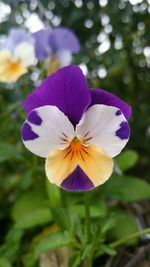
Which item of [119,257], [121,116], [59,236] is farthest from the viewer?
[119,257]

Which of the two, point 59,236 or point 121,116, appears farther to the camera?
point 59,236

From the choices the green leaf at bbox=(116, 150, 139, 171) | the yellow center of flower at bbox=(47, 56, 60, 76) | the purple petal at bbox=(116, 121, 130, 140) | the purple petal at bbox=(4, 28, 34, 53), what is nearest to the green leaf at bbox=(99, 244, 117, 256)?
the purple petal at bbox=(116, 121, 130, 140)

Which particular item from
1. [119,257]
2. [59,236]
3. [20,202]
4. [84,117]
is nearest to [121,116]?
[84,117]

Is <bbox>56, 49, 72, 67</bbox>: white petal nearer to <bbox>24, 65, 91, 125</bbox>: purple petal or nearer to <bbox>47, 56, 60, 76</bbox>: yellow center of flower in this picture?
<bbox>47, 56, 60, 76</bbox>: yellow center of flower

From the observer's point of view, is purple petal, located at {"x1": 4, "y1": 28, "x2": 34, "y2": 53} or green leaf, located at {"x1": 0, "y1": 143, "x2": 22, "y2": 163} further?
purple petal, located at {"x1": 4, "y1": 28, "x2": 34, "y2": 53}

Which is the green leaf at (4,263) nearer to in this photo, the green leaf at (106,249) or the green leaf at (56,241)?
Answer: the green leaf at (56,241)

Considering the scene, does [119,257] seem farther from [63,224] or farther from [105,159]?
[105,159]
